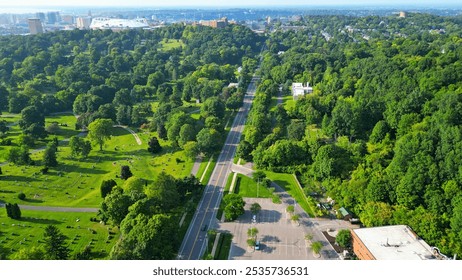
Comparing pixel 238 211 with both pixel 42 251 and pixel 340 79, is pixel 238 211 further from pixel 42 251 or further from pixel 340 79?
pixel 340 79

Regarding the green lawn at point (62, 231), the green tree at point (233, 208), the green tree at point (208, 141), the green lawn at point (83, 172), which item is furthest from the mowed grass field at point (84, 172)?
the green tree at point (233, 208)

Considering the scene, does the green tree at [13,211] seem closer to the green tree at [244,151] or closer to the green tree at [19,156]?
the green tree at [19,156]

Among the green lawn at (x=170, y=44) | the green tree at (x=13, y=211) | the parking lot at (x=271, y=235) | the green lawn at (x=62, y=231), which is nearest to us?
the parking lot at (x=271, y=235)

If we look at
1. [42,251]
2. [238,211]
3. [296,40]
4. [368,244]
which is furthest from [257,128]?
[296,40]

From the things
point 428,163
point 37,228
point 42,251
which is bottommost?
point 37,228

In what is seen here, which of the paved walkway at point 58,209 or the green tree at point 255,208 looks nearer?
the green tree at point 255,208

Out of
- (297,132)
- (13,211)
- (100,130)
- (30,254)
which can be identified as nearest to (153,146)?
(100,130)

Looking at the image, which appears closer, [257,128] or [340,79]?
[257,128]

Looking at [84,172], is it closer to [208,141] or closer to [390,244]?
[208,141]
